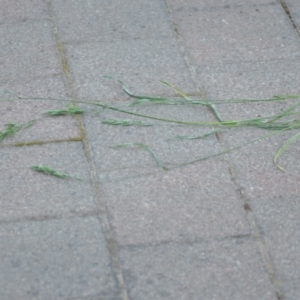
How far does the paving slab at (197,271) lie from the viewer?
2584 millimetres

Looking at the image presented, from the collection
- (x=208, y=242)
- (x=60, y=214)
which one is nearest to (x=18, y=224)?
(x=60, y=214)

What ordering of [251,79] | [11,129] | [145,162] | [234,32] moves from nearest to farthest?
[145,162], [11,129], [251,79], [234,32]

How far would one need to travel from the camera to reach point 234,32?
3947mm

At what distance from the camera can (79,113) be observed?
11.1 ft

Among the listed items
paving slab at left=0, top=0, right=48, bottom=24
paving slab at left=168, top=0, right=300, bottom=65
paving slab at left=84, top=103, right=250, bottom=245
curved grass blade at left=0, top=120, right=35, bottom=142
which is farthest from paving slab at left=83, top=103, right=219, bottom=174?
paving slab at left=0, top=0, right=48, bottom=24

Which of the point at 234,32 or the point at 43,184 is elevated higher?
the point at 43,184

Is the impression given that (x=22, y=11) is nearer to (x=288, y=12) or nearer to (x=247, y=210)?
(x=288, y=12)

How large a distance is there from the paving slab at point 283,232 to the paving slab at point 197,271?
62mm

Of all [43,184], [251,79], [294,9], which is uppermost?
[43,184]

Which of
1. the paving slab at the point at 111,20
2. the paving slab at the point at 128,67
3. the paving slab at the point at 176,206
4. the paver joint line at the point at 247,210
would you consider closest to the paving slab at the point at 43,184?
the paving slab at the point at 176,206

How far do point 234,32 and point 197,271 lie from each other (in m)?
1.64

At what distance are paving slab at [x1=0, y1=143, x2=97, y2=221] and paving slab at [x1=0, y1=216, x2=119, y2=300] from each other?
6cm

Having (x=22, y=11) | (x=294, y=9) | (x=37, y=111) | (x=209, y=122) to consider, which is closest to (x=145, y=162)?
(x=209, y=122)

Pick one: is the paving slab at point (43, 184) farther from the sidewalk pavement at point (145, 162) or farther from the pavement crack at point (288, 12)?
the pavement crack at point (288, 12)
